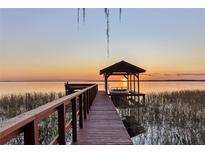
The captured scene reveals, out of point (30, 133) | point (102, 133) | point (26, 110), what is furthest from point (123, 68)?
point (30, 133)

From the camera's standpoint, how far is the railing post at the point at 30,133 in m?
1.80

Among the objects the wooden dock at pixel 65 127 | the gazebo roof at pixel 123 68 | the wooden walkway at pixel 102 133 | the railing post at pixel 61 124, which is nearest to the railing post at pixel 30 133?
the wooden dock at pixel 65 127

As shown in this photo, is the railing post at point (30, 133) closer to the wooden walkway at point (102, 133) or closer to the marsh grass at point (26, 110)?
the wooden walkway at point (102, 133)

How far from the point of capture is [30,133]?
5.96ft

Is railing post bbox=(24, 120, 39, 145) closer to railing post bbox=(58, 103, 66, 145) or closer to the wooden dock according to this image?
the wooden dock

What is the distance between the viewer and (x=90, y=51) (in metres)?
16.2

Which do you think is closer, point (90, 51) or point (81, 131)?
point (81, 131)

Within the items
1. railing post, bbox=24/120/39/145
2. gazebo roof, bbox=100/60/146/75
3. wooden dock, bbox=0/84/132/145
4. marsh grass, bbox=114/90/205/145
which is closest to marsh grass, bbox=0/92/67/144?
wooden dock, bbox=0/84/132/145

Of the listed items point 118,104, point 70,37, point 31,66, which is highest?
point 70,37

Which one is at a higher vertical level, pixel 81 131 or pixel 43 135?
pixel 81 131

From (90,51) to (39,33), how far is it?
336cm

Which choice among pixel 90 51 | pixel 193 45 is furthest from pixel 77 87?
pixel 193 45
